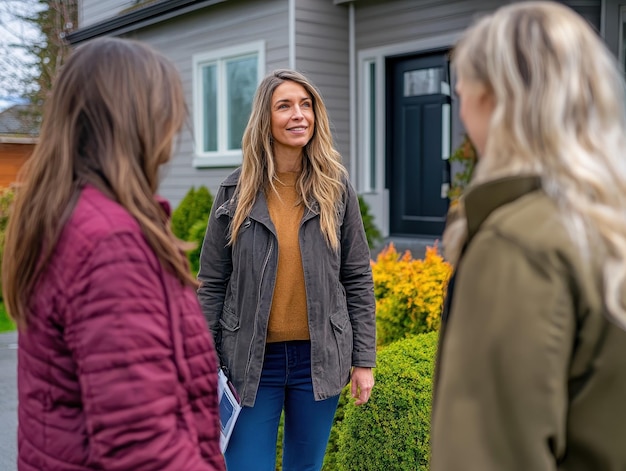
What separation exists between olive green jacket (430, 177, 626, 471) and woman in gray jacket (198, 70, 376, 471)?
1.63 metres

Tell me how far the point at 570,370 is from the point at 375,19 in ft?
29.4

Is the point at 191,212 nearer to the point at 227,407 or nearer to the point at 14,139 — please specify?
the point at 227,407

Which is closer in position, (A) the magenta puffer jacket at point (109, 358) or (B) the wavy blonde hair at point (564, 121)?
(B) the wavy blonde hair at point (564, 121)

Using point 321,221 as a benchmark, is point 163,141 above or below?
above

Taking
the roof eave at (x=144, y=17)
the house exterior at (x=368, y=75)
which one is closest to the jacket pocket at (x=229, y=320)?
the house exterior at (x=368, y=75)

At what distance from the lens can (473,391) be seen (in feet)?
A: 4.35

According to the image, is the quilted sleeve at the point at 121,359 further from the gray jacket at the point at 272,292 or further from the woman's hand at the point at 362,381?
the woman's hand at the point at 362,381

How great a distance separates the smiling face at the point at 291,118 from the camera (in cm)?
312

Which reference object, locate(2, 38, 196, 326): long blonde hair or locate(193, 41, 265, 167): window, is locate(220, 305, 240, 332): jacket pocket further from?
locate(193, 41, 265, 167): window

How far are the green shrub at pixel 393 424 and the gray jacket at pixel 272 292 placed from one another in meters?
0.45

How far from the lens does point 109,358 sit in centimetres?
145

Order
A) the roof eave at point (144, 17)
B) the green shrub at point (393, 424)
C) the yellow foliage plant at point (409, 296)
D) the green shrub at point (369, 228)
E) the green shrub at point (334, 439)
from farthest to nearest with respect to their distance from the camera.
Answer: the roof eave at point (144, 17)
the green shrub at point (369, 228)
the yellow foliage plant at point (409, 296)
the green shrub at point (334, 439)
the green shrub at point (393, 424)

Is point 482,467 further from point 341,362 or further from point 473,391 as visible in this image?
point 341,362

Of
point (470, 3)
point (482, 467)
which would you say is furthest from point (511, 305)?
point (470, 3)
